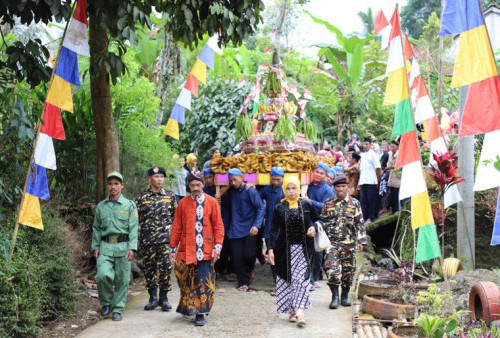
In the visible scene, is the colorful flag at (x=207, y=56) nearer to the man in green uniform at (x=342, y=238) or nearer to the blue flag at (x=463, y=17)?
the man in green uniform at (x=342, y=238)

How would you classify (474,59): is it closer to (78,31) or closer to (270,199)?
(270,199)

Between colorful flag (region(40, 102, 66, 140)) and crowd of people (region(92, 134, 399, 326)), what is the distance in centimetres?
80

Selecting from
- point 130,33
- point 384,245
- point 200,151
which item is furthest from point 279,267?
point 200,151

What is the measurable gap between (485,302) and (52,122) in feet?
17.3

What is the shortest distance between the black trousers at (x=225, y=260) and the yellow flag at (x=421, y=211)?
383 cm

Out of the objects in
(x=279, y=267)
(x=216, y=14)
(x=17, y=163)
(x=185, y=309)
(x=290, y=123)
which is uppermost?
(x=216, y=14)

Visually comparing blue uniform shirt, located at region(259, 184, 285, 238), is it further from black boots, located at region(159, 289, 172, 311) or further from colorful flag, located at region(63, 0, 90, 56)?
colorful flag, located at region(63, 0, 90, 56)

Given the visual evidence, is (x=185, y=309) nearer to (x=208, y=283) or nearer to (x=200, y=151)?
(x=208, y=283)

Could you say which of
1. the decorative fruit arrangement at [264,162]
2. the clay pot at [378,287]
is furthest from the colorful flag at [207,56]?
the clay pot at [378,287]

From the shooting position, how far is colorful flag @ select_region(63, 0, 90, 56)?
7320 mm

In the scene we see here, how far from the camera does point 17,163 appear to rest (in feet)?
24.2

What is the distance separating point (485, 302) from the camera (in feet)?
21.3

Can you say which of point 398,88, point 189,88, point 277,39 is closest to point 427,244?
point 398,88

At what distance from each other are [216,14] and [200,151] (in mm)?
10907
